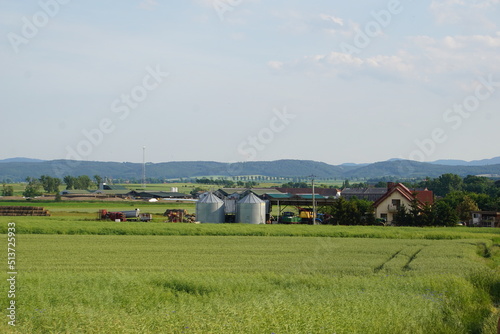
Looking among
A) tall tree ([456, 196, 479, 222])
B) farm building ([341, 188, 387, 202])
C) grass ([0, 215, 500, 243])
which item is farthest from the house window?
farm building ([341, 188, 387, 202])

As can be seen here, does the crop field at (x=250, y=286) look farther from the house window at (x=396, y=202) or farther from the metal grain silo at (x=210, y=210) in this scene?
the house window at (x=396, y=202)

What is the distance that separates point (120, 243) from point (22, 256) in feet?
26.1

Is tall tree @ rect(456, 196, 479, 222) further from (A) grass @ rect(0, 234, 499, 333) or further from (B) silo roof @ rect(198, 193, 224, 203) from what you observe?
(A) grass @ rect(0, 234, 499, 333)

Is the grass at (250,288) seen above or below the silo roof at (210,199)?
below

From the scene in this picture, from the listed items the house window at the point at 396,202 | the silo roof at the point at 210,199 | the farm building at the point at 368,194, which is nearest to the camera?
the silo roof at the point at 210,199

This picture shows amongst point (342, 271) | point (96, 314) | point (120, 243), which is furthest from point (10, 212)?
point (96, 314)

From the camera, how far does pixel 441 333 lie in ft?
40.6

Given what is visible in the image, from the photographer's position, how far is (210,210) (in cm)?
6044

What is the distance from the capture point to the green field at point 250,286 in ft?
36.5

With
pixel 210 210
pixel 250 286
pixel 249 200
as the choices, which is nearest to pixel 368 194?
pixel 249 200

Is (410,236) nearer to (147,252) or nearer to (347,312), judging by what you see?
(147,252)

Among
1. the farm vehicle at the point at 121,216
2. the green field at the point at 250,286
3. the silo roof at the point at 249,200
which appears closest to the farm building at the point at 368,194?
the silo roof at the point at 249,200

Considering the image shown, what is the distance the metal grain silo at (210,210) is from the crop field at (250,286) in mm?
20914

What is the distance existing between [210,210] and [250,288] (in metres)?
42.8
